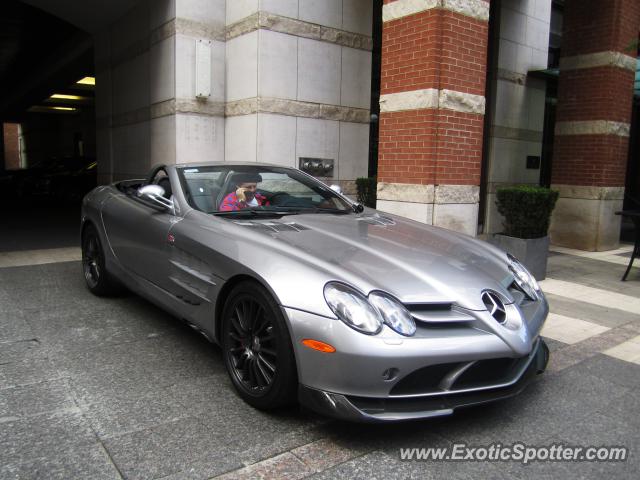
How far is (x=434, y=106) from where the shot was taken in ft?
23.0

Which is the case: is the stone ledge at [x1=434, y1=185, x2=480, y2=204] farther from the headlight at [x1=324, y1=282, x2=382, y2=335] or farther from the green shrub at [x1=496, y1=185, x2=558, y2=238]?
the headlight at [x1=324, y1=282, x2=382, y2=335]

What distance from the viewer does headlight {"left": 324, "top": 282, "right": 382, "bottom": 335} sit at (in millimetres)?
2834

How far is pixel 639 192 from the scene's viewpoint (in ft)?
53.7

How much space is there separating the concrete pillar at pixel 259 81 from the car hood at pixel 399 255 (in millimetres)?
5506

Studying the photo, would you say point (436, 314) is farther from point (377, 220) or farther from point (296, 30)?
point (296, 30)

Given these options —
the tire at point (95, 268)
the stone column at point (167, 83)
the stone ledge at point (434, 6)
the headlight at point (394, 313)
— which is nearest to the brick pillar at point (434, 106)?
the stone ledge at point (434, 6)

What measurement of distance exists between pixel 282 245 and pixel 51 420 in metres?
1.62

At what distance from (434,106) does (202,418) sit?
505 centimetres

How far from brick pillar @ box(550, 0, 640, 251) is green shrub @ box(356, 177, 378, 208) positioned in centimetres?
371

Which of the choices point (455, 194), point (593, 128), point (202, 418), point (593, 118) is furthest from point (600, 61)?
point (202, 418)

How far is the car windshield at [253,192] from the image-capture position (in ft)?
14.3

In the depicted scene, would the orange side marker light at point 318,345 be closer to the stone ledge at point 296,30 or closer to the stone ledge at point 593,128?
the stone ledge at point 296,30

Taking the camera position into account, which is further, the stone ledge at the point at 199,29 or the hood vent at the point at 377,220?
the stone ledge at the point at 199,29

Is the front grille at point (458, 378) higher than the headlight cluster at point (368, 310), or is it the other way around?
the headlight cluster at point (368, 310)
